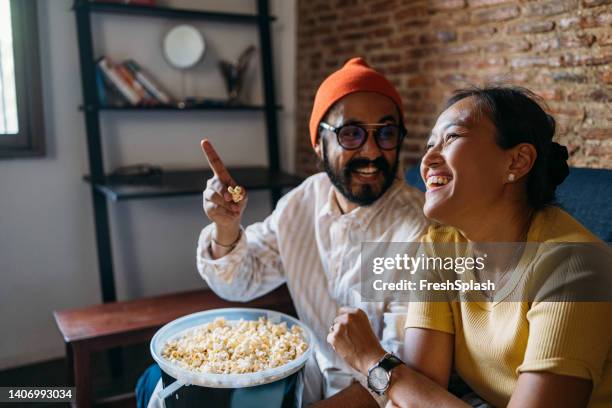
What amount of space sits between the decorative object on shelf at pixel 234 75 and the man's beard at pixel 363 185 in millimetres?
1626

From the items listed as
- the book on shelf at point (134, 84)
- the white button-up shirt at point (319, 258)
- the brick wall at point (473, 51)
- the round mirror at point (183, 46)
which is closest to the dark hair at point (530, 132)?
the white button-up shirt at point (319, 258)

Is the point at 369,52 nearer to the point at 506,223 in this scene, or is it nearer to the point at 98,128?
the point at 98,128

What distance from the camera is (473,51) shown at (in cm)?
224

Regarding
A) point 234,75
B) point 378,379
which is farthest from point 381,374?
point 234,75

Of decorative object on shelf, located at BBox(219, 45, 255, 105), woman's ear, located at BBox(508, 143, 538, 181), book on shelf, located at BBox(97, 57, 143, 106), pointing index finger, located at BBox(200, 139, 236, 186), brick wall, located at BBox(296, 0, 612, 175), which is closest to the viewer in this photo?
woman's ear, located at BBox(508, 143, 538, 181)

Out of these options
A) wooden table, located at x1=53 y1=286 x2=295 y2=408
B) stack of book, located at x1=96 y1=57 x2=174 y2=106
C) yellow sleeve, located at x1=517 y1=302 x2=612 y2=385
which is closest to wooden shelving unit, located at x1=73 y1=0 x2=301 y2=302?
stack of book, located at x1=96 y1=57 x2=174 y2=106

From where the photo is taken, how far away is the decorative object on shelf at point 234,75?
10.2 feet

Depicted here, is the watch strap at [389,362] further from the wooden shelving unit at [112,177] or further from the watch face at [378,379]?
the wooden shelving unit at [112,177]

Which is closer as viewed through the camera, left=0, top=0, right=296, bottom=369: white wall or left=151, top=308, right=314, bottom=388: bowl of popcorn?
left=151, top=308, right=314, bottom=388: bowl of popcorn

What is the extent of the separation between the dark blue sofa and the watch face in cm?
58

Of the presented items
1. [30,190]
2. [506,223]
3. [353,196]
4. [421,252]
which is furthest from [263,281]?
[30,190]

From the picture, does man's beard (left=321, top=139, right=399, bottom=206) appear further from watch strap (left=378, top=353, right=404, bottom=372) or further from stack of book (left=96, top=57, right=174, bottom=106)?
stack of book (left=96, top=57, right=174, bottom=106)

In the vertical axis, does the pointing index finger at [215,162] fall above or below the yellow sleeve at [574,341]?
above

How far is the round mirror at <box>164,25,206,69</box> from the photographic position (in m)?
2.95
